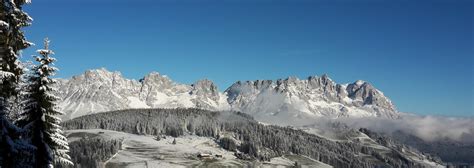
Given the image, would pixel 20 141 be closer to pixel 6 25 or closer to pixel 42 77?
pixel 42 77

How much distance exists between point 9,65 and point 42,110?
5.90 meters

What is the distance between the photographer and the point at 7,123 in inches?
1212

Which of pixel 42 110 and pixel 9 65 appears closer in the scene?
pixel 9 65

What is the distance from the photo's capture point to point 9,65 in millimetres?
30500

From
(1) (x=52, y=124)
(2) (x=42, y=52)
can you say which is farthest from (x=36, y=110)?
(2) (x=42, y=52)

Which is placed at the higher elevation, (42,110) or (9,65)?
(9,65)

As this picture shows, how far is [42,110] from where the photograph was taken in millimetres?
35500

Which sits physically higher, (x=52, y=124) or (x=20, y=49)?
(x=20, y=49)

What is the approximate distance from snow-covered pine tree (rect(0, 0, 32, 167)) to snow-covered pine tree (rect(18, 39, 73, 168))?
2882 millimetres

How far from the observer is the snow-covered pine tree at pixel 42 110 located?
115ft

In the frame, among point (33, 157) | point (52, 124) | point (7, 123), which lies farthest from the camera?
point (52, 124)

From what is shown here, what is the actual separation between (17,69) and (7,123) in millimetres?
3569

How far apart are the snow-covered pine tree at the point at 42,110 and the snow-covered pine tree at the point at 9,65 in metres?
2.88

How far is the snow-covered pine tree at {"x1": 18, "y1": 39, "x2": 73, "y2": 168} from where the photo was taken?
115ft
